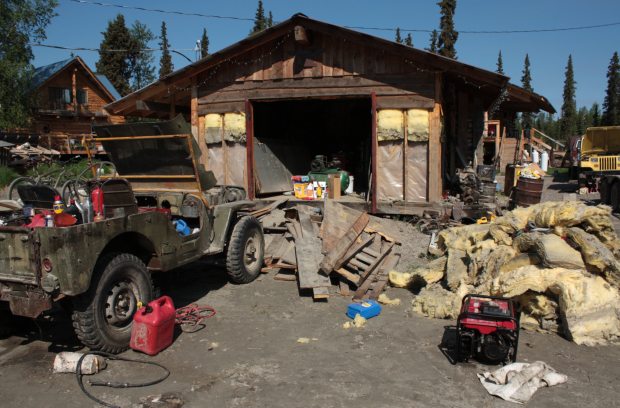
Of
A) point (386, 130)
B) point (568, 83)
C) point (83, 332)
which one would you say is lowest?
point (83, 332)

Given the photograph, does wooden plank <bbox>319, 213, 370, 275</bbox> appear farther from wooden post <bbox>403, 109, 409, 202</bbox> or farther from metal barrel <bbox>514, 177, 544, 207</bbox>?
metal barrel <bbox>514, 177, 544, 207</bbox>

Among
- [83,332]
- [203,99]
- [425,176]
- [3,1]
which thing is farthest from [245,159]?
[3,1]

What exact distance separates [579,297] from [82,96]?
4080cm

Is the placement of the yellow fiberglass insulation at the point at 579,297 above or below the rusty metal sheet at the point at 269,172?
below

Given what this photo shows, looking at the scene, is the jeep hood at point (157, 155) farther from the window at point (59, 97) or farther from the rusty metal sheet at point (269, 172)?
the window at point (59, 97)

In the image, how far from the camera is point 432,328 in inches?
228

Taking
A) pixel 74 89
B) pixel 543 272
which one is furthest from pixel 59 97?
pixel 543 272

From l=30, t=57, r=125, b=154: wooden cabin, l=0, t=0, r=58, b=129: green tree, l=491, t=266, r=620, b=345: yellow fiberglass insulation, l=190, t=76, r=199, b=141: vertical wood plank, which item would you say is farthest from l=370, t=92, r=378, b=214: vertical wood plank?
l=30, t=57, r=125, b=154: wooden cabin

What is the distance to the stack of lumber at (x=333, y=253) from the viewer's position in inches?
285

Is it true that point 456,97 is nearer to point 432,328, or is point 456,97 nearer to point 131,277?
point 432,328

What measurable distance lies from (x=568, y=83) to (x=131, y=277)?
80.6 meters

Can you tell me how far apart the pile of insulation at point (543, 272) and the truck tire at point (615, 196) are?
30.9ft

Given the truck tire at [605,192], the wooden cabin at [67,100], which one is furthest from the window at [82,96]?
the truck tire at [605,192]

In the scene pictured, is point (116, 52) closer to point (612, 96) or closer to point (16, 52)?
point (16, 52)
